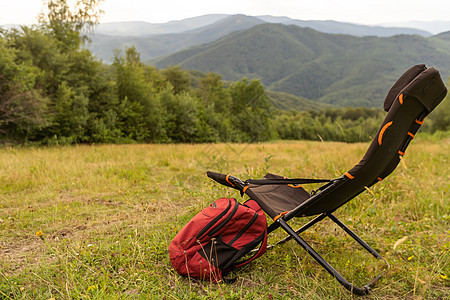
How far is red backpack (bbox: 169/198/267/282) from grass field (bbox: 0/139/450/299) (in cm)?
11

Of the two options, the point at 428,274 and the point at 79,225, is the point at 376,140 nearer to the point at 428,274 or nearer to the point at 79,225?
the point at 428,274

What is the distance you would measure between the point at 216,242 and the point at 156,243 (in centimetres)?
76

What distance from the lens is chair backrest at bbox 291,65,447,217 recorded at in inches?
65.9

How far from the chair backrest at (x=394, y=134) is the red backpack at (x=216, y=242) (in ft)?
1.31

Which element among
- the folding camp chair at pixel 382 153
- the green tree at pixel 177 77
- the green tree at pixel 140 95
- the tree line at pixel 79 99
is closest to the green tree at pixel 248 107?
the tree line at pixel 79 99

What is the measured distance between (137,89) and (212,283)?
57.1ft

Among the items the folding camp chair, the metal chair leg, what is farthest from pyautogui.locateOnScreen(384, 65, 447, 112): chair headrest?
the metal chair leg

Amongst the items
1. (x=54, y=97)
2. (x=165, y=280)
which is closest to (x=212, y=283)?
(x=165, y=280)

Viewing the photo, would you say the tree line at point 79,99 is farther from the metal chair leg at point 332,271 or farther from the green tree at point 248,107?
the metal chair leg at point 332,271

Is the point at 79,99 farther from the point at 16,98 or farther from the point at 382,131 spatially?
the point at 382,131

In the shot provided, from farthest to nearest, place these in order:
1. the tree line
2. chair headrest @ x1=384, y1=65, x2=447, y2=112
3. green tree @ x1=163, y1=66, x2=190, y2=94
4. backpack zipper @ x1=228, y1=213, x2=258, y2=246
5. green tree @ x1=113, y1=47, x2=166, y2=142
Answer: green tree @ x1=163, y1=66, x2=190, y2=94
green tree @ x1=113, y1=47, x2=166, y2=142
the tree line
backpack zipper @ x1=228, y1=213, x2=258, y2=246
chair headrest @ x1=384, y1=65, x2=447, y2=112

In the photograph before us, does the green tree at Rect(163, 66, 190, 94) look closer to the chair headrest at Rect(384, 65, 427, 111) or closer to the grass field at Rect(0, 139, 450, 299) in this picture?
the grass field at Rect(0, 139, 450, 299)

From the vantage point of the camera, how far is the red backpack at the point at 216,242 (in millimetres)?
2045

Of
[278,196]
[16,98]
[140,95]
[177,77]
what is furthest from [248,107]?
[278,196]
